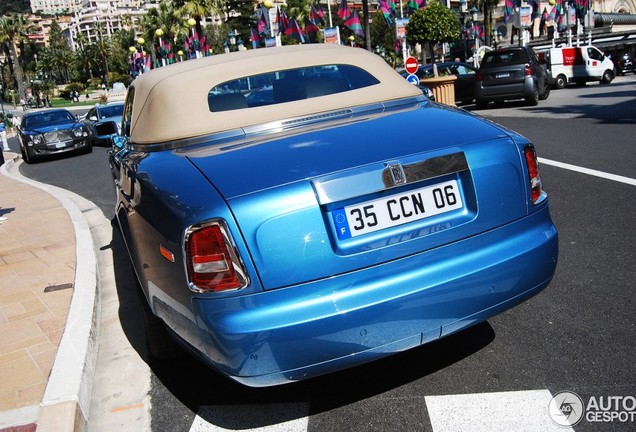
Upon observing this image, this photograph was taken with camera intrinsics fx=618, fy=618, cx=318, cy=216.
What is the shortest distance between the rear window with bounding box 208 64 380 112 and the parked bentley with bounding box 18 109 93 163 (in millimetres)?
15637

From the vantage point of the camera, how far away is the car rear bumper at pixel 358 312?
2383 mm

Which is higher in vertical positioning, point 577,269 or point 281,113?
point 281,113

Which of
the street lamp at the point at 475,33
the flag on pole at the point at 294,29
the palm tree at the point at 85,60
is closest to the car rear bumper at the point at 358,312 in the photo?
the flag on pole at the point at 294,29

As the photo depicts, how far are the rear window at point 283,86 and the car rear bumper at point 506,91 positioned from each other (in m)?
15.6

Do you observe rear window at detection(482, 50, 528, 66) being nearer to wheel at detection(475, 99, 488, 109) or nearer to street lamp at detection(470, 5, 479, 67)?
wheel at detection(475, 99, 488, 109)

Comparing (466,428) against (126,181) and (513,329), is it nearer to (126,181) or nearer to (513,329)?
(513,329)

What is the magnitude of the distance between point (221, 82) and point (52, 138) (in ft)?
52.0

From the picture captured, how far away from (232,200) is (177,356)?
160 cm

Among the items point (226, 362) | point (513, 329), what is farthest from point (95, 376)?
A: point (513, 329)

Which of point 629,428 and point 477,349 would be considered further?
point 477,349

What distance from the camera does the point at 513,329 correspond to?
11.8 feet

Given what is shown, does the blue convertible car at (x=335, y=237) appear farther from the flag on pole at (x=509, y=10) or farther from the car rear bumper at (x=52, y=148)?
the flag on pole at (x=509, y=10)

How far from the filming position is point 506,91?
18.5 m

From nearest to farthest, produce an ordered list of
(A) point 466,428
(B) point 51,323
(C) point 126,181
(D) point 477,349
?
(A) point 466,428 < (D) point 477,349 < (C) point 126,181 < (B) point 51,323
